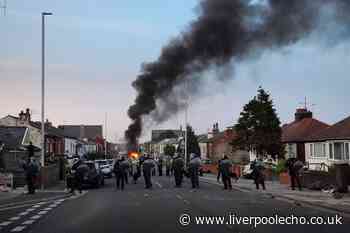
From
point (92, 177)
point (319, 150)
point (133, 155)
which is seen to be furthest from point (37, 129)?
point (92, 177)

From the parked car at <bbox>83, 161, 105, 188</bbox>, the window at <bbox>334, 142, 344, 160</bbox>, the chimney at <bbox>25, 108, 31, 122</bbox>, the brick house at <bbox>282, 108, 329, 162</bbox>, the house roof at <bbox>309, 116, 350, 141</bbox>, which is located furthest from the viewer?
the chimney at <bbox>25, 108, 31, 122</bbox>

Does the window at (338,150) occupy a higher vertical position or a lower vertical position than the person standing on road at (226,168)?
higher

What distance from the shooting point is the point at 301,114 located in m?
63.5

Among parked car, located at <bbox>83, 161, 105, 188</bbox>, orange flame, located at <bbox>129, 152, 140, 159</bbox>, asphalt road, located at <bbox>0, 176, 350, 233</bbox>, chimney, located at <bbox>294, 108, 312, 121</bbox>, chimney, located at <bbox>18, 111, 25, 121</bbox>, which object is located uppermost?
chimney, located at <bbox>18, 111, 25, 121</bbox>

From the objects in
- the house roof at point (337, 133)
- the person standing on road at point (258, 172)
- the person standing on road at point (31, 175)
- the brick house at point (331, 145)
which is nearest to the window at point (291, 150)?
the brick house at point (331, 145)

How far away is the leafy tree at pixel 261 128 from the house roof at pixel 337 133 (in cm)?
720

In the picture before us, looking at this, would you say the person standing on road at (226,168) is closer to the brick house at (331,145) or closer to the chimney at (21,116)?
the brick house at (331,145)

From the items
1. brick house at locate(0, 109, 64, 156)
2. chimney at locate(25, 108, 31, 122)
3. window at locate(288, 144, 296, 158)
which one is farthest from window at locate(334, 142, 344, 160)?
chimney at locate(25, 108, 31, 122)

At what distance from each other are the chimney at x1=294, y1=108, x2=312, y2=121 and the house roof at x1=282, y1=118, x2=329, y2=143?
11.1 ft

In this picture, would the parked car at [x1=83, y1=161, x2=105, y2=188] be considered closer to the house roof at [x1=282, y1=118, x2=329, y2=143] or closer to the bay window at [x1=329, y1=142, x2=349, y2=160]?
the bay window at [x1=329, y1=142, x2=349, y2=160]

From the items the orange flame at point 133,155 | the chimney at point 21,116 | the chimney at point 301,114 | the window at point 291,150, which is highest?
the chimney at point 21,116

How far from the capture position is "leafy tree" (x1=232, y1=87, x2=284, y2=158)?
53594 millimetres

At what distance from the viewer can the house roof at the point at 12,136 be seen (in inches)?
2083

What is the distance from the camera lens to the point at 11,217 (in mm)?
16328
